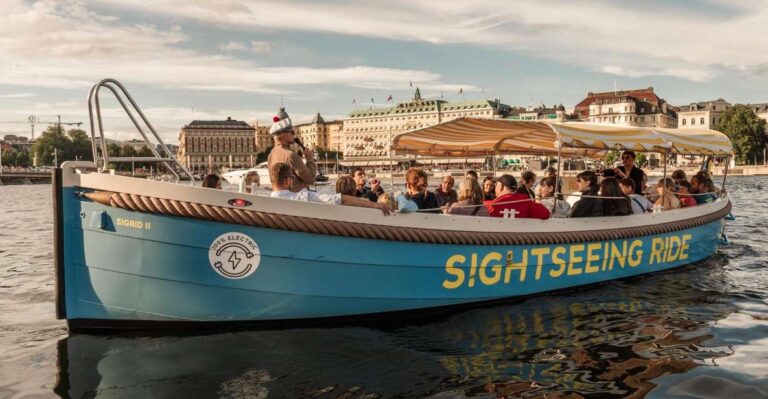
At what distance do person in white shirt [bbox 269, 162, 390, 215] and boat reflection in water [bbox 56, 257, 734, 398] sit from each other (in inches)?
54.8

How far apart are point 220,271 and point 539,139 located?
23.7ft

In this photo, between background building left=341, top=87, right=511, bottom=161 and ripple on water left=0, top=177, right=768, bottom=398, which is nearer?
ripple on water left=0, top=177, right=768, bottom=398

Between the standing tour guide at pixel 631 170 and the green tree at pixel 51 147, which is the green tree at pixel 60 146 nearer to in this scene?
the green tree at pixel 51 147

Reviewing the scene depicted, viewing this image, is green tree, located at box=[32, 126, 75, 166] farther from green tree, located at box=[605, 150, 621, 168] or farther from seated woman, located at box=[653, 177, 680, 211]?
seated woman, located at box=[653, 177, 680, 211]

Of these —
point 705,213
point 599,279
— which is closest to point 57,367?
point 599,279

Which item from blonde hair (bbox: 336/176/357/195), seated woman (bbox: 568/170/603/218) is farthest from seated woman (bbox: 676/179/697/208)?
blonde hair (bbox: 336/176/357/195)

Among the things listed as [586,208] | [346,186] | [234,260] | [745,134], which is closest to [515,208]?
[586,208]

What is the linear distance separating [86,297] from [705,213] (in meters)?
10.3

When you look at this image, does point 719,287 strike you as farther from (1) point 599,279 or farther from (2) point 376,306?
(2) point 376,306

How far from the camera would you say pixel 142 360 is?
5992mm

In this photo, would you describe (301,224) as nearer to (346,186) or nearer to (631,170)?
(346,186)

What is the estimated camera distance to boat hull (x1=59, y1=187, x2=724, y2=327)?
6137mm

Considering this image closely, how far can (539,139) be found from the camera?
38.1ft

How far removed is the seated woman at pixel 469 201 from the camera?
807cm
